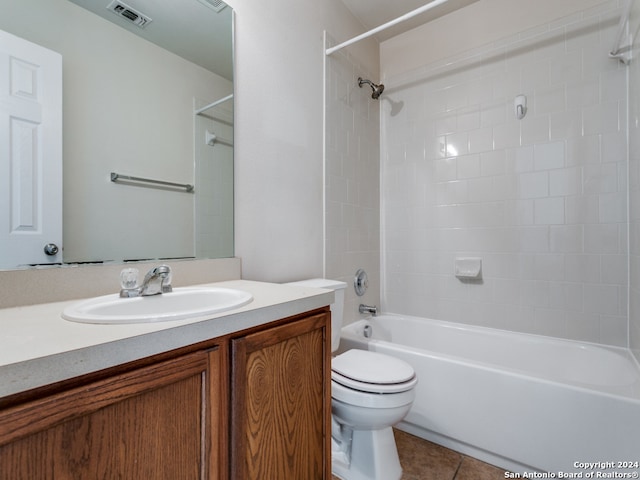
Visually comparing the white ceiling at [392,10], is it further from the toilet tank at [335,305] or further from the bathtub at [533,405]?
the bathtub at [533,405]

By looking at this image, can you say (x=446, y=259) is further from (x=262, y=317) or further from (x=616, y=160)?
(x=262, y=317)

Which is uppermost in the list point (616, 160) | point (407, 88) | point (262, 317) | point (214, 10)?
point (407, 88)

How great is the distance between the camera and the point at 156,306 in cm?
97

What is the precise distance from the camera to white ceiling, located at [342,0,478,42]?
2.18 m

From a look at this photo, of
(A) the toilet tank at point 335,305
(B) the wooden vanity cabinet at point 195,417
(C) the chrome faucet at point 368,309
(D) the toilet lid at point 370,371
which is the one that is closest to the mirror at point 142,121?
(A) the toilet tank at point 335,305

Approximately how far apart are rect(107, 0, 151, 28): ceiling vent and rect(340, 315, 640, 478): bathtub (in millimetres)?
1761

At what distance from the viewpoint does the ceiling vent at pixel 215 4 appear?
137 centimetres

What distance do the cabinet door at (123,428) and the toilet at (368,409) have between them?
0.74 metres

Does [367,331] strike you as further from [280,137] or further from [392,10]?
[392,10]

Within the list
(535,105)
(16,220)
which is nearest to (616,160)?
(535,105)

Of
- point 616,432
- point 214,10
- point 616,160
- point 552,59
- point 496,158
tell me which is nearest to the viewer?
point 616,432

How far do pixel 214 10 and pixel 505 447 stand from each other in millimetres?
2334

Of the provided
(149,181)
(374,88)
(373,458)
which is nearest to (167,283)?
(149,181)

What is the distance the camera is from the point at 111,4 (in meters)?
1.08
